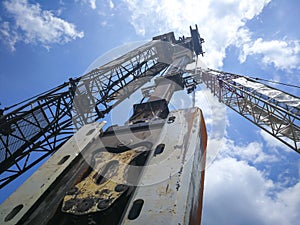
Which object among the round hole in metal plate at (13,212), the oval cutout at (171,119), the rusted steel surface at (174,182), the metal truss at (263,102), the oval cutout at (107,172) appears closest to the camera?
the rusted steel surface at (174,182)

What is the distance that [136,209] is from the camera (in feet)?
4.81

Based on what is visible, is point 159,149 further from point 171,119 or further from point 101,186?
point 101,186

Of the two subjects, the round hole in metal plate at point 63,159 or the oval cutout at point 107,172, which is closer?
the oval cutout at point 107,172

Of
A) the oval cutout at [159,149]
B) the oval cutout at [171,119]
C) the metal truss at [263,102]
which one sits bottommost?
the metal truss at [263,102]

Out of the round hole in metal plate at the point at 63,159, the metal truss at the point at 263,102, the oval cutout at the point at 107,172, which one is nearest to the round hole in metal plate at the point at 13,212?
the round hole in metal plate at the point at 63,159

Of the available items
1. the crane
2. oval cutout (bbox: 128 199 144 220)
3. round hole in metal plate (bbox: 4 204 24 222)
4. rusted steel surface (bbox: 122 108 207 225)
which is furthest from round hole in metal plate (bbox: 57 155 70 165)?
oval cutout (bbox: 128 199 144 220)

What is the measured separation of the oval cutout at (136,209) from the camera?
1.41 meters

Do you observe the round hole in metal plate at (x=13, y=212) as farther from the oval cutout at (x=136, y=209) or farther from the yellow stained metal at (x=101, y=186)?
the oval cutout at (x=136, y=209)

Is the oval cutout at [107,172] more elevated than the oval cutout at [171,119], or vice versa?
the oval cutout at [171,119]

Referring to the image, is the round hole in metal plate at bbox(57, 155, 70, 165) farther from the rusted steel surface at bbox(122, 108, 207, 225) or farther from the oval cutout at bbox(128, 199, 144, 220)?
the oval cutout at bbox(128, 199, 144, 220)

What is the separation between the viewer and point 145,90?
9219 millimetres

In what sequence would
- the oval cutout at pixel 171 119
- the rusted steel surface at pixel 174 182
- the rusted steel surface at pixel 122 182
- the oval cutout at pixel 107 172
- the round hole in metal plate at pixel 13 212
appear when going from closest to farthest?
the rusted steel surface at pixel 174 182 → the rusted steel surface at pixel 122 182 → the round hole in metal plate at pixel 13 212 → the oval cutout at pixel 107 172 → the oval cutout at pixel 171 119

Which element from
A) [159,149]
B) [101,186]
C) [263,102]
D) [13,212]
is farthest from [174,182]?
[263,102]

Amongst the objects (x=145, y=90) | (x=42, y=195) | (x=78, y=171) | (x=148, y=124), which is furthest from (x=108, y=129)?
(x=145, y=90)
